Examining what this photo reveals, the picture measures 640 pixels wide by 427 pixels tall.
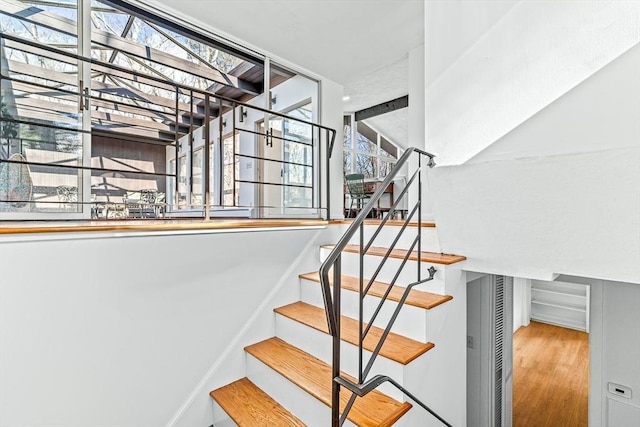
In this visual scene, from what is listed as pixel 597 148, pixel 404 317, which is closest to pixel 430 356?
pixel 404 317

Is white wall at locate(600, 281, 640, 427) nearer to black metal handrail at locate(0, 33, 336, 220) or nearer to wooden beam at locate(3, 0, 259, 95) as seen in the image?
black metal handrail at locate(0, 33, 336, 220)

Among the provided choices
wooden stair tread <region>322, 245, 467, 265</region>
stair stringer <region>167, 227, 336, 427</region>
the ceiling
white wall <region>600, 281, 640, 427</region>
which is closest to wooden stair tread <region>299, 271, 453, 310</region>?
wooden stair tread <region>322, 245, 467, 265</region>

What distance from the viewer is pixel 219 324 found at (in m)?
2.09

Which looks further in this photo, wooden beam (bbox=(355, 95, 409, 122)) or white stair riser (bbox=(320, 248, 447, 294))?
wooden beam (bbox=(355, 95, 409, 122))

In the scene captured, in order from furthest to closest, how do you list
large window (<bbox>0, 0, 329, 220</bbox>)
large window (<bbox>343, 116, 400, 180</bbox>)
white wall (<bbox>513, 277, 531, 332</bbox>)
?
white wall (<bbox>513, 277, 531, 332</bbox>) → large window (<bbox>343, 116, 400, 180</bbox>) → large window (<bbox>0, 0, 329, 220</bbox>)

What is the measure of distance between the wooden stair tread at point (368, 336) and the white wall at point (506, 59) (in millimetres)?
1080

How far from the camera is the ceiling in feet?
8.74

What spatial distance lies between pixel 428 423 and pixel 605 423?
2.38 meters

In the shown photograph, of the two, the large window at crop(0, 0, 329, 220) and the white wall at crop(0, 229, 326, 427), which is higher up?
the large window at crop(0, 0, 329, 220)

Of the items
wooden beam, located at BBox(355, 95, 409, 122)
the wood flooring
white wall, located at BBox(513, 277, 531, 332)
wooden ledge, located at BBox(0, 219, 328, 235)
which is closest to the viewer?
wooden ledge, located at BBox(0, 219, 328, 235)

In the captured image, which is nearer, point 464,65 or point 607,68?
point 607,68

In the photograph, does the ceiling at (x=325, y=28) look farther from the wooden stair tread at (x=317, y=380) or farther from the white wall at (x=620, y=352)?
the white wall at (x=620, y=352)

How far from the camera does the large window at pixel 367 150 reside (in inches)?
236

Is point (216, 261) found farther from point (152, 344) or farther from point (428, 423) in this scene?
point (428, 423)
